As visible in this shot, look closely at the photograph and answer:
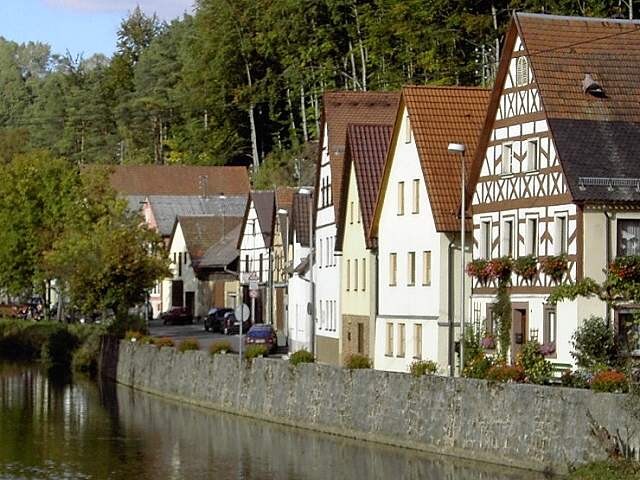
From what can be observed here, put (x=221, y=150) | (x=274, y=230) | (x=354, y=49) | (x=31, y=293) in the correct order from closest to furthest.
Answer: (x=274, y=230) → (x=31, y=293) → (x=354, y=49) → (x=221, y=150)

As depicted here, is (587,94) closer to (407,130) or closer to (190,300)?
A: (407,130)

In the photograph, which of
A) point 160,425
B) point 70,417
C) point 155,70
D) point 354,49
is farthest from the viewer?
point 155,70

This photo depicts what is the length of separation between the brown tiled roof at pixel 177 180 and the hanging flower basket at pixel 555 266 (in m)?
91.5

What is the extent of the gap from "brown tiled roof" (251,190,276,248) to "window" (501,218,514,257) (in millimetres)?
42373

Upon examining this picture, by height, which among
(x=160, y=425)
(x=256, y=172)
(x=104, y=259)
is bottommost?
(x=160, y=425)

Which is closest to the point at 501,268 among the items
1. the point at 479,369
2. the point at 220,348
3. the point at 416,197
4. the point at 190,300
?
the point at 416,197

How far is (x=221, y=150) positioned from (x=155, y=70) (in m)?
34.5

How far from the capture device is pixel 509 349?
166 ft

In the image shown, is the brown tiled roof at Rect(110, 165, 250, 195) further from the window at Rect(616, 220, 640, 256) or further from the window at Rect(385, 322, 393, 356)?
the window at Rect(616, 220, 640, 256)

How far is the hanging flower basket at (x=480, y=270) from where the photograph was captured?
5161 cm

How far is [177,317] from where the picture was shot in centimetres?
10869

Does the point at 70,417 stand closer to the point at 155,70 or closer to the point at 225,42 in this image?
the point at 225,42

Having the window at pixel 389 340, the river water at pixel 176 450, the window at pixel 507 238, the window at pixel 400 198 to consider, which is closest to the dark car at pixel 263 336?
the river water at pixel 176 450

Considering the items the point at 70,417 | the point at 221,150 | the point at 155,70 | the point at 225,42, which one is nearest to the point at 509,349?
the point at 70,417
